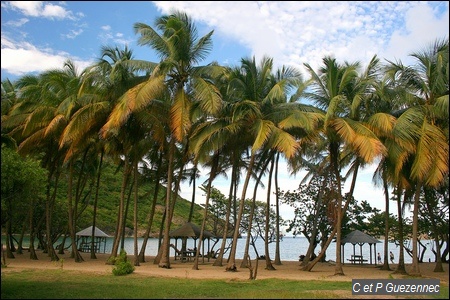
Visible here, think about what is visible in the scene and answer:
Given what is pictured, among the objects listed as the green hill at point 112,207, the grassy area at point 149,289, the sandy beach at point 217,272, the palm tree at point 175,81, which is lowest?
the sandy beach at point 217,272

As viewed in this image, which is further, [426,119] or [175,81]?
[175,81]

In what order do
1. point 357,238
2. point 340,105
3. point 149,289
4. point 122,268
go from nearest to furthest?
point 149,289, point 122,268, point 340,105, point 357,238

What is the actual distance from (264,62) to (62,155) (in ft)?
41.9

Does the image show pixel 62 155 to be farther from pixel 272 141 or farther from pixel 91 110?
pixel 272 141

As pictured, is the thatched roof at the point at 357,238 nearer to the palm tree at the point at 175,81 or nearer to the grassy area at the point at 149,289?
the palm tree at the point at 175,81

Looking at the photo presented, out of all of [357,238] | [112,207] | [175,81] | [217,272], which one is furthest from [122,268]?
[112,207]

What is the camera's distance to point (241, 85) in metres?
20.0

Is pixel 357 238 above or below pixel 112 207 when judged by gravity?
below

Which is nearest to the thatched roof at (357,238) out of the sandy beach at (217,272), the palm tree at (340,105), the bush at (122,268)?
the sandy beach at (217,272)

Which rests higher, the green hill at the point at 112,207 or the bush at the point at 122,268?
the green hill at the point at 112,207

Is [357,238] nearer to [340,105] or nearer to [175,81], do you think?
[340,105]

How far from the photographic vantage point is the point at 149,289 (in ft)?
40.3

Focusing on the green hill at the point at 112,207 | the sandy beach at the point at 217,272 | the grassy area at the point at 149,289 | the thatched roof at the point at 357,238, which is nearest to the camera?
the grassy area at the point at 149,289

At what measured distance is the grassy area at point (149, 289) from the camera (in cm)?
1104
